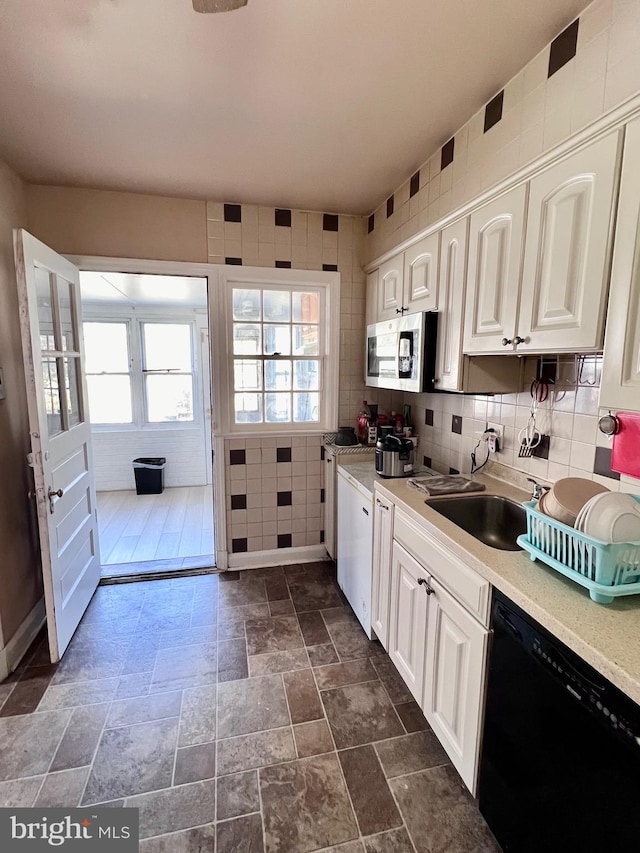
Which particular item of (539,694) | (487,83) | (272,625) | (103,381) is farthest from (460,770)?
(103,381)

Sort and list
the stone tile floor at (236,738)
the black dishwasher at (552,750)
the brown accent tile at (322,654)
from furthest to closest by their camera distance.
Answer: the brown accent tile at (322,654), the stone tile floor at (236,738), the black dishwasher at (552,750)

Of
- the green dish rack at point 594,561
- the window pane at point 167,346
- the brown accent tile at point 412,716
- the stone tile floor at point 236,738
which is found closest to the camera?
the green dish rack at point 594,561

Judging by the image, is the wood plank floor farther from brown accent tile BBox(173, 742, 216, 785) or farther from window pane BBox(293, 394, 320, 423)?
brown accent tile BBox(173, 742, 216, 785)

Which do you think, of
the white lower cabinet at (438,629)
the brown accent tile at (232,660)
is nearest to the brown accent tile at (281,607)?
the brown accent tile at (232,660)

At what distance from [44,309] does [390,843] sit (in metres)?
2.58

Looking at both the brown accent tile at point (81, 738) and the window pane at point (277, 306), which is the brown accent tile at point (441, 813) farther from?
the window pane at point (277, 306)

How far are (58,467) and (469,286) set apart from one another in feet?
6.99

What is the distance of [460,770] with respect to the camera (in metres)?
1.35

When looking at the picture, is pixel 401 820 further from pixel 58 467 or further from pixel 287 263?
pixel 287 263

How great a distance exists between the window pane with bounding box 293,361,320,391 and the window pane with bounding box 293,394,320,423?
58 mm

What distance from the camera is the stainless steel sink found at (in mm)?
1697

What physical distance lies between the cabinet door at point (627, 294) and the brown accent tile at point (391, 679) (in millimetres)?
1516

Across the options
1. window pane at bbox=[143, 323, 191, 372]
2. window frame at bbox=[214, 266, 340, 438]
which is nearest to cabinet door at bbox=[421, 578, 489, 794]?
window frame at bbox=[214, 266, 340, 438]

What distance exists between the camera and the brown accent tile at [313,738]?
61.7 inches
